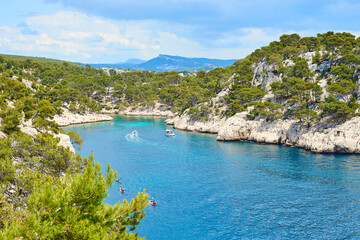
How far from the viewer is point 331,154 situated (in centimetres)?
5731

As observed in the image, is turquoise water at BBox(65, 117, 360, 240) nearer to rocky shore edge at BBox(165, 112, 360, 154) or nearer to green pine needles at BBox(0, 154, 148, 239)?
rocky shore edge at BBox(165, 112, 360, 154)

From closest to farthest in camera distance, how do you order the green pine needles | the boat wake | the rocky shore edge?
the green pine needles, the rocky shore edge, the boat wake

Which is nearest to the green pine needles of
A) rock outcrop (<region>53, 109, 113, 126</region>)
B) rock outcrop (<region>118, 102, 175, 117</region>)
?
rock outcrop (<region>53, 109, 113, 126</region>)

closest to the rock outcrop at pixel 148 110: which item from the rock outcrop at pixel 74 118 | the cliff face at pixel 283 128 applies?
the rock outcrop at pixel 74 118

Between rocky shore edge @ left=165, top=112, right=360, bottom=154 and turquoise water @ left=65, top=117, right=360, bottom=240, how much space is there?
2.76m

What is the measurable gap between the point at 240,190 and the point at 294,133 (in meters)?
35.1

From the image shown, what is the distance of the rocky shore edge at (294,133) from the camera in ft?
186

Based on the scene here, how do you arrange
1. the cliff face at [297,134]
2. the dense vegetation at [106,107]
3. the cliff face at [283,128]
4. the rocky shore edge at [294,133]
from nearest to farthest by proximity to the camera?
the dense vegetation at [106,107] → the cliff face at [297,134] → the rocky shore edge at [294,133] → the cliff face at [283,128]

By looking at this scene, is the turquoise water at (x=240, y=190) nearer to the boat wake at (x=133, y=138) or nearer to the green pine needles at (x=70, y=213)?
the boat wake at (x=133, y=138)

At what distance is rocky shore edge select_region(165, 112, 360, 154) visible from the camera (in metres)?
56.8

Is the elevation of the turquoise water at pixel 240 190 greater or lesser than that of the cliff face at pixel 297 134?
lesser

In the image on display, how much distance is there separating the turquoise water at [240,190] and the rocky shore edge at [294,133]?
108 inches

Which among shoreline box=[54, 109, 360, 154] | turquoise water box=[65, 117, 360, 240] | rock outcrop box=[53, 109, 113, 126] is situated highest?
shoreline box=[54, 109, 360, 154]

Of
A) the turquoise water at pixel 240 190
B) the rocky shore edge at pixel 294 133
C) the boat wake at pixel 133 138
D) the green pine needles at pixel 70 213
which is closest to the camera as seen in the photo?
the green pine needles at pixel 70 213
